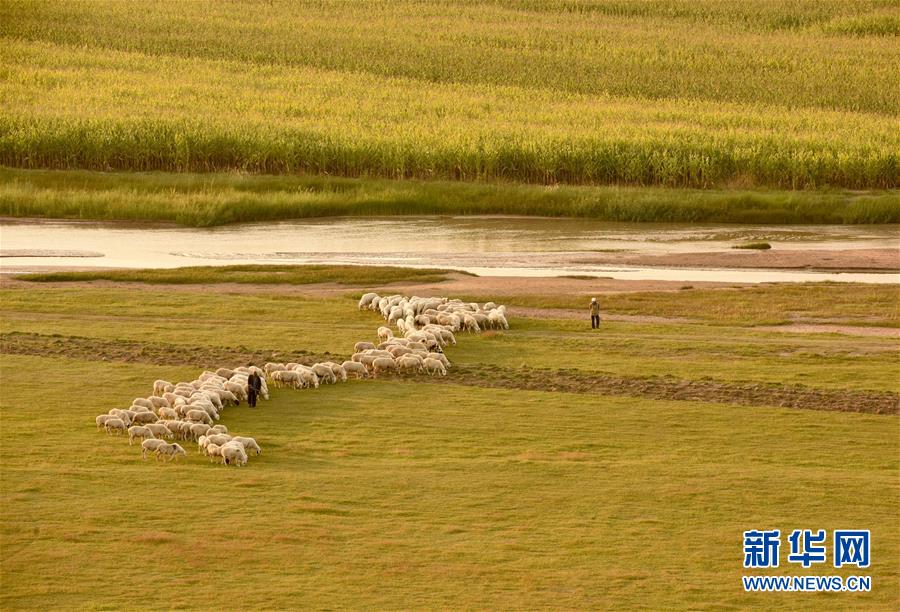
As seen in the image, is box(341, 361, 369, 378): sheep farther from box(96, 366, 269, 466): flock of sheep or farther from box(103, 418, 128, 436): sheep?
box(103, 418, 128, 436): sheep

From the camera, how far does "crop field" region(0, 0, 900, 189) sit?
55594mm

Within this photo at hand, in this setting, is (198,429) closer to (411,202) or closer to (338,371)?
(338,371)

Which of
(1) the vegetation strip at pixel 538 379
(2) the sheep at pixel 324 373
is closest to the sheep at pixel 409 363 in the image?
(1) the vegetation strip at pixel 538 379

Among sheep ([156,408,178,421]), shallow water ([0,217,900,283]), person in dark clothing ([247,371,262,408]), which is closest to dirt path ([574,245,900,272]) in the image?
shallow water ([0,217,900,283])

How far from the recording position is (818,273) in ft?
134

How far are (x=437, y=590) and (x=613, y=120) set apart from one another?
162 feet

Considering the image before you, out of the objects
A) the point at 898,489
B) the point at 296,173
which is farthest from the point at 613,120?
the point at 898,489

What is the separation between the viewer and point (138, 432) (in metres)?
21.2

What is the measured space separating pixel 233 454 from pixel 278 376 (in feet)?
17.2

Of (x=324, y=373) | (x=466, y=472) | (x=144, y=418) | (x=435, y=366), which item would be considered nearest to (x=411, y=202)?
(x=435, y=366)

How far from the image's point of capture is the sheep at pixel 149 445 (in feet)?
67.1

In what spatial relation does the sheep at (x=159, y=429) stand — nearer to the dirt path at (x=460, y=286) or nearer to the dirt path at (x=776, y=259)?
the dirt path at (x=460, y=286)

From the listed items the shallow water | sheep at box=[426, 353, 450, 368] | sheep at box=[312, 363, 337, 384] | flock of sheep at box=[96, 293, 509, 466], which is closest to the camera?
flock of sheep at box=[96, 293, 509, 466]

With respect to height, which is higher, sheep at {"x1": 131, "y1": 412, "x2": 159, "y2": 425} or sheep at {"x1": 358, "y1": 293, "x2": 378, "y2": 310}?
sheep at {"x1": 358, "y1": 293, "x2": 378, "y2": 310}
